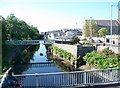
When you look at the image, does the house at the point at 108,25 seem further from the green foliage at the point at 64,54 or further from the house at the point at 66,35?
the green foliage at the point at 64,54

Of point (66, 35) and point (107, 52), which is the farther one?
point (66, 35)

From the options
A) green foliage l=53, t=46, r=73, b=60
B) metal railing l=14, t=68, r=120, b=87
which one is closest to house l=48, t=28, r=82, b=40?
green foliage l=53, t=46, r=73, b=60

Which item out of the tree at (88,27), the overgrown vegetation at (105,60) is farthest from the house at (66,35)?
the overgrown vegetation at (105,60)

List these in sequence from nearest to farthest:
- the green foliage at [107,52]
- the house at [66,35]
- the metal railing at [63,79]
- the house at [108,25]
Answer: the metal railing at [63,79], the green foliage at [107,52], the house at [108,25], the house at [66,35]

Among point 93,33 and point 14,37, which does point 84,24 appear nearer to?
point 93,33

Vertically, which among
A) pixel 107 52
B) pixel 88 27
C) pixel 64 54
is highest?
pixel 88 27

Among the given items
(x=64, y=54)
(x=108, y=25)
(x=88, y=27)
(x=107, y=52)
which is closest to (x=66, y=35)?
(x=108, y=25)

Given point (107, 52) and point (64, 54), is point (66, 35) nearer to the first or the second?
point (64, 54)

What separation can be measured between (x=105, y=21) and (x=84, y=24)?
88.6 ft

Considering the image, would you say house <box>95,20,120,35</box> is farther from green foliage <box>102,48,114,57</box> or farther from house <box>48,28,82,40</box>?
green foliage <box>102,48,114,57</box>

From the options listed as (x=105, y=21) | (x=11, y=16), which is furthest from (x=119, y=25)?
(x=11, y=16)

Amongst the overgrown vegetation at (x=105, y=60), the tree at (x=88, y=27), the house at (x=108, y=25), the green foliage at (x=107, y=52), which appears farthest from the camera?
the house at (x=108, y=25)

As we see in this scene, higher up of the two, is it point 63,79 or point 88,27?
point 88,27

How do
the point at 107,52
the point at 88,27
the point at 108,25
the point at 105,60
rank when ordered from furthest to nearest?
the point at 108,25 → the point at 88,27 → the point at 107,52 → the point at 105,60
